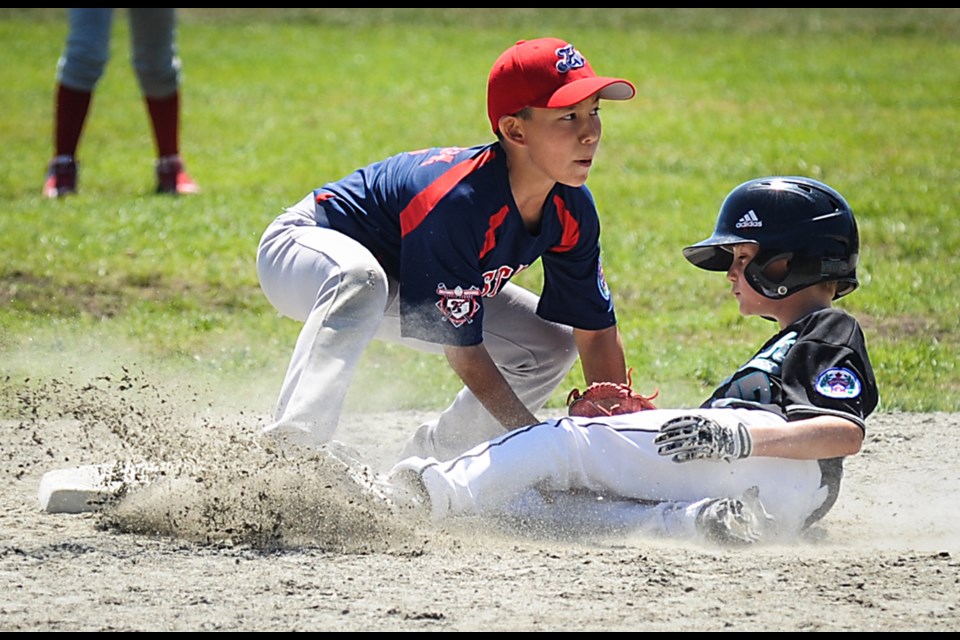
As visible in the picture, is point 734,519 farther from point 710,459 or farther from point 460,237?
point 460,237

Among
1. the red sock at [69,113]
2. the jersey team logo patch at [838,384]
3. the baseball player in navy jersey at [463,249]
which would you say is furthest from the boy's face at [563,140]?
the red sock at [69,113]

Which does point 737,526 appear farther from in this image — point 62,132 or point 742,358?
point 62,132

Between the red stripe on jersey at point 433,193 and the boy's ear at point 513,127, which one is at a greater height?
the boy's ear at point 513,127

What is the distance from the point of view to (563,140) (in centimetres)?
426

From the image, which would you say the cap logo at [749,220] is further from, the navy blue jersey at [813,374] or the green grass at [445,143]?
the green grass at [445,143]

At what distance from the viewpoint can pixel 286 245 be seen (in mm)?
4582

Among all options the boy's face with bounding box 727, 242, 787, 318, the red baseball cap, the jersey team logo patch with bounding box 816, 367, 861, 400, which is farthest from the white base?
the jersey team logo patch with bounding box 816, 367, 861, 400

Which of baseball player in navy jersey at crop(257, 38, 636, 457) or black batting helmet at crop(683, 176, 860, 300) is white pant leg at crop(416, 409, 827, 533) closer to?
baseball player in navy jersey at crop(257, 38, 636, 457)

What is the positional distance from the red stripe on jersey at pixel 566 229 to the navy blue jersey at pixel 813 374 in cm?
74

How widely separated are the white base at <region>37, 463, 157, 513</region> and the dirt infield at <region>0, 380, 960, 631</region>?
0.05 m

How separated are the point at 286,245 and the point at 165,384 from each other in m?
1.63

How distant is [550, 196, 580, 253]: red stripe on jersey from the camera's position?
4.50 meters

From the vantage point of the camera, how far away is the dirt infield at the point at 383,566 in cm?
330

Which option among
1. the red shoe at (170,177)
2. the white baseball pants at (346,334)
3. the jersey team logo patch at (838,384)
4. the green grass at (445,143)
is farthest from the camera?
the red shoe at (170,177)
